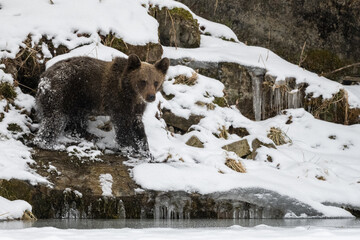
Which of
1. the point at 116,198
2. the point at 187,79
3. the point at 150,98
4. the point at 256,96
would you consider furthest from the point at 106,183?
the point at 256,96

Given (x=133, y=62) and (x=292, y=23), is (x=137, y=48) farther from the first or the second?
(x=292, y=23)

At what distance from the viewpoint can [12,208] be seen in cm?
638

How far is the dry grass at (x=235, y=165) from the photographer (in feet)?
27.8

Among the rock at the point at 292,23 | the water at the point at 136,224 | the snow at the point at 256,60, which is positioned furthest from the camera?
the rock at the point at 292,23

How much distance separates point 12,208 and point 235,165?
11.4ft

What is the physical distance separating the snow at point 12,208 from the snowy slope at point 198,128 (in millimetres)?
439

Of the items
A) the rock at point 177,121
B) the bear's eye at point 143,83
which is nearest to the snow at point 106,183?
the bear's eye at point 143,83

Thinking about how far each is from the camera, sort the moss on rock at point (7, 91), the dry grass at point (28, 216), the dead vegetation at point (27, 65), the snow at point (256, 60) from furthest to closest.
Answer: the snow at point (256, 60) < the dead vegetation at point (27, 65) < the moss on rock at point (7, 91) < the dry grass at point (28, 216)

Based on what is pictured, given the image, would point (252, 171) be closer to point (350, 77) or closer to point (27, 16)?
point (27, 16)

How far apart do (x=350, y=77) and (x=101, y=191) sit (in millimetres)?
8653

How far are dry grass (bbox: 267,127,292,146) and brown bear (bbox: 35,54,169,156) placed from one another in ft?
10.1

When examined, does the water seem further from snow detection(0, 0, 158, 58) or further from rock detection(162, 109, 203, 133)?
snow detection(0, 0, 158, 58)

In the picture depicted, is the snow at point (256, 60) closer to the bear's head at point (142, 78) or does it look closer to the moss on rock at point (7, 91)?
the bear's head at point (142, 78)

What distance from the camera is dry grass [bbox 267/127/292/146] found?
10648mm
